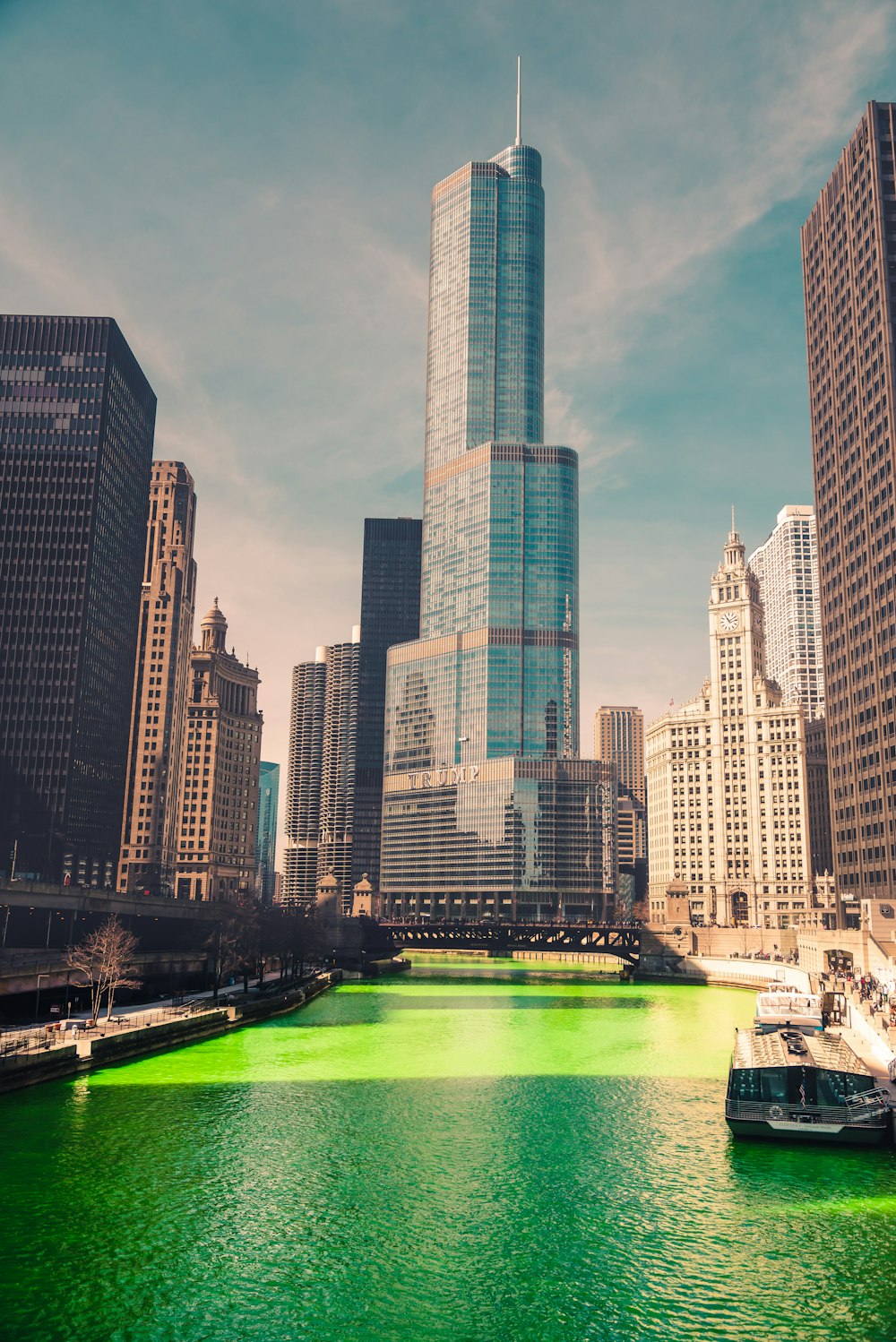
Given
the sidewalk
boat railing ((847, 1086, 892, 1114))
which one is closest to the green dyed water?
boat railing ((847, 1086, 892, 1114))

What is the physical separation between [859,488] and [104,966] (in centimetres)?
13082

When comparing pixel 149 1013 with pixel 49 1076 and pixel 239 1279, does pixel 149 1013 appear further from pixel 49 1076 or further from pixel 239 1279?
pixel 239 1279

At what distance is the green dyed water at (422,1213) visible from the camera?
1563 inches

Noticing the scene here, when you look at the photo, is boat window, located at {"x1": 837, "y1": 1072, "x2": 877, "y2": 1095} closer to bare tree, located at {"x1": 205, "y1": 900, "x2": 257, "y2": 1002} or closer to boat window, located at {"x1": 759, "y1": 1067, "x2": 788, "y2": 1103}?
boat window, located at {"x1": 759, "y1": 1067, "x2": 788, "y2": 1103}

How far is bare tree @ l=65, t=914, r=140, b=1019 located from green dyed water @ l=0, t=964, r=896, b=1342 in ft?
59.2

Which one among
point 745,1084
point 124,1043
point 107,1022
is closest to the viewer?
point 745,1084

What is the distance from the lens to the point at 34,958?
394ft

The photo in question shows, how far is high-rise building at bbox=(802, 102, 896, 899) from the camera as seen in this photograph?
159 metres

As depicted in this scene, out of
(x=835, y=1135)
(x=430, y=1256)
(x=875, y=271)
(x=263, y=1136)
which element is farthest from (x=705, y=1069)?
(x=875, y=271)

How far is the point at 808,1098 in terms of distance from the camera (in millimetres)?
65375

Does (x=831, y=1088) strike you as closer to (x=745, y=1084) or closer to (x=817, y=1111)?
(x=817, y=1111)

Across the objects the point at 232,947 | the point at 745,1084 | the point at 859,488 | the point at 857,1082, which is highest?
the point at 859,488

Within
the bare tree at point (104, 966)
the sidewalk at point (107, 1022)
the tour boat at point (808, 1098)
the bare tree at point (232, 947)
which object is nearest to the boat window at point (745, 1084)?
the tour boat at point (808, 1098)

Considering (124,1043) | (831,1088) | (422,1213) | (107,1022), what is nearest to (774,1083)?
(831,1088)
